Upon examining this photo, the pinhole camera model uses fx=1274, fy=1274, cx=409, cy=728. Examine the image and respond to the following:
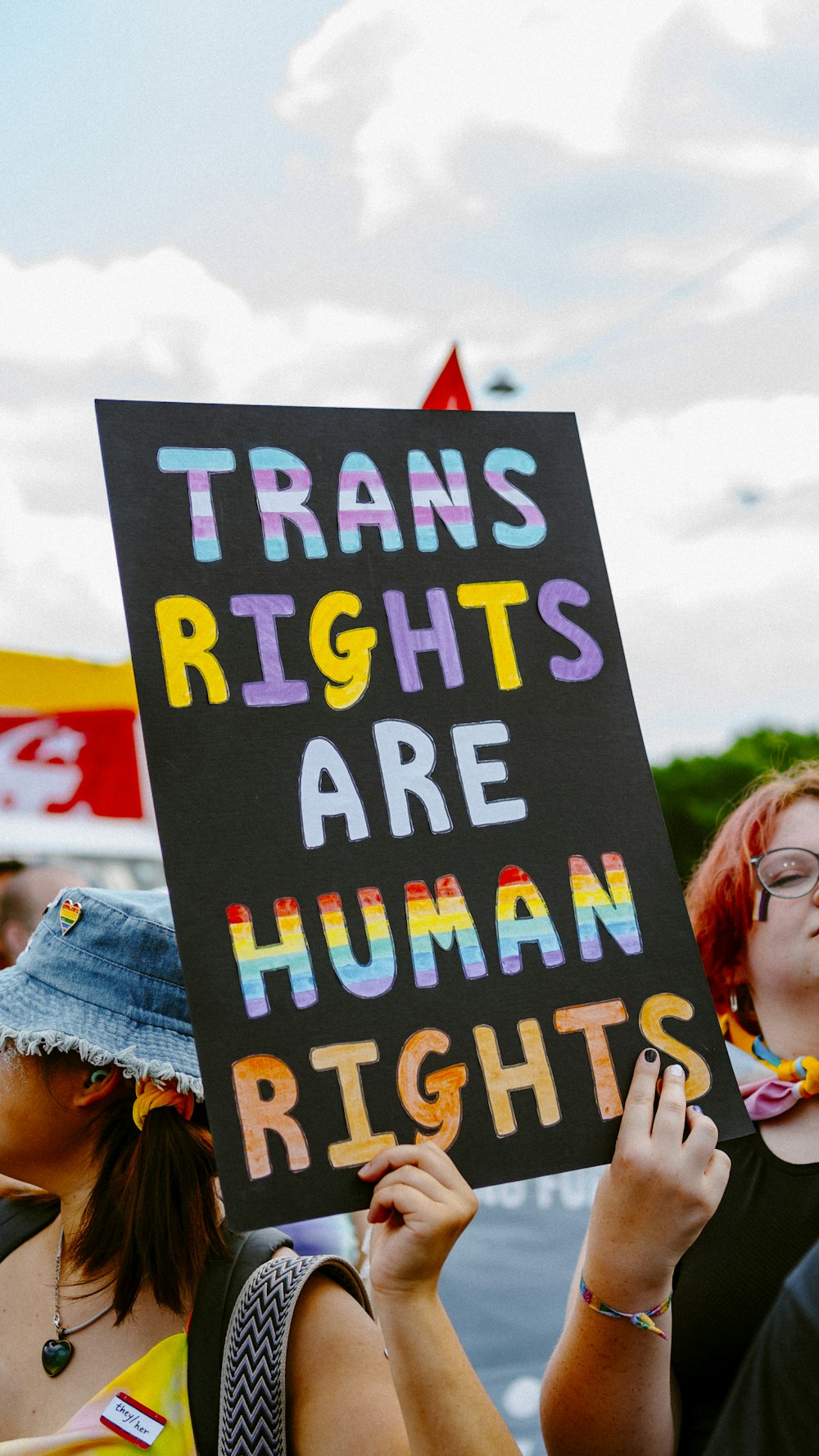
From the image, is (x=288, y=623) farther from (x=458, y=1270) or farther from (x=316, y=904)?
(x=458, y=1270)

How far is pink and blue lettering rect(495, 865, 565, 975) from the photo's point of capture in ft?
4.62

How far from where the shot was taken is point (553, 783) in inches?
58.2

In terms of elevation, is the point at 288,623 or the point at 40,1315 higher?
the point at 288,623

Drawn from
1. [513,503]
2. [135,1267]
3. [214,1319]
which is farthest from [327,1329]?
[513,503]

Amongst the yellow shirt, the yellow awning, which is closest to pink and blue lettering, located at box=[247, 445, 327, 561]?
the yellow shirt

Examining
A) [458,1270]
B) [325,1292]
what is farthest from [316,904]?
[458,1270]

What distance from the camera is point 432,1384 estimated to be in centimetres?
128

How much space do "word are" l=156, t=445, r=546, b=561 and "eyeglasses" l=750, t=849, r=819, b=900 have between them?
2.31 feet

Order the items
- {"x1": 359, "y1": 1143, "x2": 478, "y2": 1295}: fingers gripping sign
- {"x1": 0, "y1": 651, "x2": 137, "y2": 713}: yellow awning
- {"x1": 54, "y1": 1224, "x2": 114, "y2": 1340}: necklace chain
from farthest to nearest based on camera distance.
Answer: {"x1": 0, "y1": 651, "x2": 137, "y2": 713}: yellow awning
{"x1": 54, "y1": 1224, "x2": 114, "y2": 1340}: necklace chain
{"x1": 359, "y1": 1143, "x2": 478, "y2": 1295}: fingers gripping sign

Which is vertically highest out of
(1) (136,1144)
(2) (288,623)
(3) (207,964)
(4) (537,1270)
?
(2) (288,623)

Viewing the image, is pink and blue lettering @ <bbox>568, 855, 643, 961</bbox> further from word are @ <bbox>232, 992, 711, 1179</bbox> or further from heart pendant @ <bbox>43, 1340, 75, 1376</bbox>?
heart pendant @ <bbox>43, 1340, 75, 1376</bbox>

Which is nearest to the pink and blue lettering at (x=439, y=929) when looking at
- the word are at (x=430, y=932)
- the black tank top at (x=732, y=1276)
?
the word are at (x=430, y=932)

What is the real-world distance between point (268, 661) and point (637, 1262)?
2.50 ft

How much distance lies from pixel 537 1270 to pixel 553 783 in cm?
303
